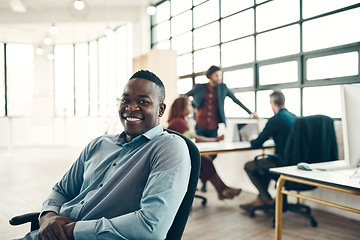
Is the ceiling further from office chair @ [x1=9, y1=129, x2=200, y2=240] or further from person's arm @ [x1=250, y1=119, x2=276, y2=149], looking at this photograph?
office chair @ [x1=9, y1=129, x2=200, y2=240]

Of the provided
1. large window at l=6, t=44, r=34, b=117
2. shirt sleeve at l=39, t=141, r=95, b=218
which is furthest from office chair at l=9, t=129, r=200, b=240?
large window at l=6, t=44, r=34, b=117

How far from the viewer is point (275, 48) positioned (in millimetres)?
4125

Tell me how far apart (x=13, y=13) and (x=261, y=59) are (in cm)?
654

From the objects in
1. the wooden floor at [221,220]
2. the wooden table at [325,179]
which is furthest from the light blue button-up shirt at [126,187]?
the wooden floor at [221,220]

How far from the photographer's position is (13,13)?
783 cm

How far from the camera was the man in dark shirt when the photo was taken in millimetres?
3061

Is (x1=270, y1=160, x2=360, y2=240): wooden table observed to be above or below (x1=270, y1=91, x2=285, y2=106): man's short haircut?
below

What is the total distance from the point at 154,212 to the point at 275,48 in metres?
3.57

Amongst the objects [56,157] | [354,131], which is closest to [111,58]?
[56,157]

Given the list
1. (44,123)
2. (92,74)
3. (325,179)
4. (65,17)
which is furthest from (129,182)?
(44,123)

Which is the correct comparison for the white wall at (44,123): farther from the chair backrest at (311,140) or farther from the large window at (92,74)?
the chair backrest at (311,140)

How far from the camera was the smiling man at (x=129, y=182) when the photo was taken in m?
1.07

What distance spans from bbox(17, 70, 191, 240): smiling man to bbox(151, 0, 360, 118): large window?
2701 millimetres

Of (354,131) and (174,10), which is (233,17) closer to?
(174,10)
